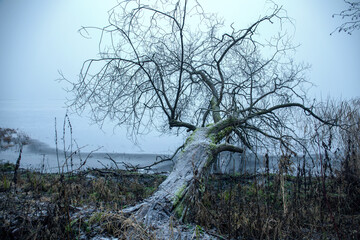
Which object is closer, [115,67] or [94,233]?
[94,233]

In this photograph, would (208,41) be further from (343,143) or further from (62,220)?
(62,220)

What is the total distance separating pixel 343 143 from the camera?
6.92 metres

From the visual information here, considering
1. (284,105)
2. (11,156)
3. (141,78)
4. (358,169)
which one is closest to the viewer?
(358,169)

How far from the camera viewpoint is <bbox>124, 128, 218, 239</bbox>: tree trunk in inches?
109

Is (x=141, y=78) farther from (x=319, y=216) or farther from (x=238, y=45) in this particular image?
(x=319, y=216)

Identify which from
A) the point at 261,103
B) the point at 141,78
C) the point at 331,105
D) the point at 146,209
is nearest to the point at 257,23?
the point at 261,103

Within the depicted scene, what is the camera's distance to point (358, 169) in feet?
17.8

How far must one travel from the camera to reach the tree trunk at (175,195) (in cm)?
276

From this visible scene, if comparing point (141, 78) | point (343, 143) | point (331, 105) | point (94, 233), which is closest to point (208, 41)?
point (141, 78)

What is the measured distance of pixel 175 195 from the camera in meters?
3.34

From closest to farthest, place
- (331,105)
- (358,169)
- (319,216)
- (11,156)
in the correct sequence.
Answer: (319,216)
(358,169)
(331,105)
(11,156)

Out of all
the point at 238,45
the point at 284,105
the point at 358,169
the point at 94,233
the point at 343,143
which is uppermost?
→ the point at 238,45

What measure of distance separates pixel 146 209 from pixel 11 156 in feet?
26.4

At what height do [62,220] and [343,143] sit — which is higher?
[343,143]
